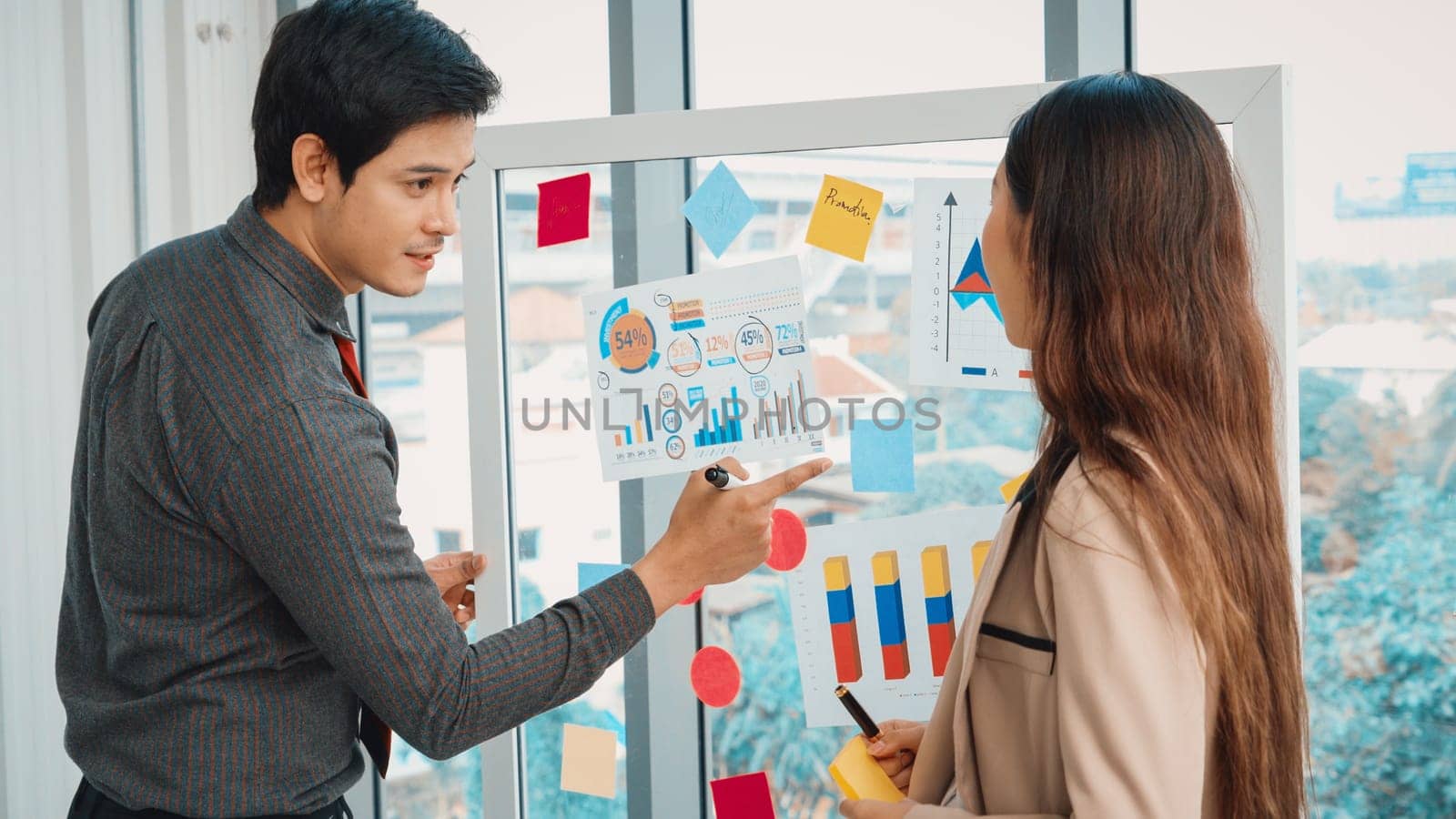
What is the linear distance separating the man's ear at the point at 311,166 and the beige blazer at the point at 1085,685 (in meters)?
0.75

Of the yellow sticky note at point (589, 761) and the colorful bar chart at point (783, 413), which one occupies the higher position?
the colorful bar chart at point (783, 413)

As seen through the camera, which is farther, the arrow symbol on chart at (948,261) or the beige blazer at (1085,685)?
the arrow symbol on chart at (948,261)

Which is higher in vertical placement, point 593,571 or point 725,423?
point 725,423

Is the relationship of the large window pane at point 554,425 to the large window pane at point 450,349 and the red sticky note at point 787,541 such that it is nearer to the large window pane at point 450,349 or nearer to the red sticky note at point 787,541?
the red sticky note at point 787,541

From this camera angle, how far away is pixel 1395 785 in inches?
68.4

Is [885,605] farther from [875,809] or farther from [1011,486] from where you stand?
[875,809]

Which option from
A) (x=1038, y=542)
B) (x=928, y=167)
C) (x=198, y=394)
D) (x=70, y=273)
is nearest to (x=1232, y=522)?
(x=1038, y=542)

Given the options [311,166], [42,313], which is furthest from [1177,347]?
[42,313]

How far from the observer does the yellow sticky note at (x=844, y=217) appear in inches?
54.7

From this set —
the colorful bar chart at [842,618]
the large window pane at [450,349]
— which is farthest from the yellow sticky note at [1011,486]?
the large window pane at [450,349]

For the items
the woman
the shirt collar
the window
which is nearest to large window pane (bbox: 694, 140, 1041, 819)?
the woman

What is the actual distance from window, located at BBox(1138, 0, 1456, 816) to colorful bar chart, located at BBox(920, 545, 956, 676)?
2.59 feet

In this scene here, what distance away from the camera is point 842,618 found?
1416mm

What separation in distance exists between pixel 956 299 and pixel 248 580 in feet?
2.91
